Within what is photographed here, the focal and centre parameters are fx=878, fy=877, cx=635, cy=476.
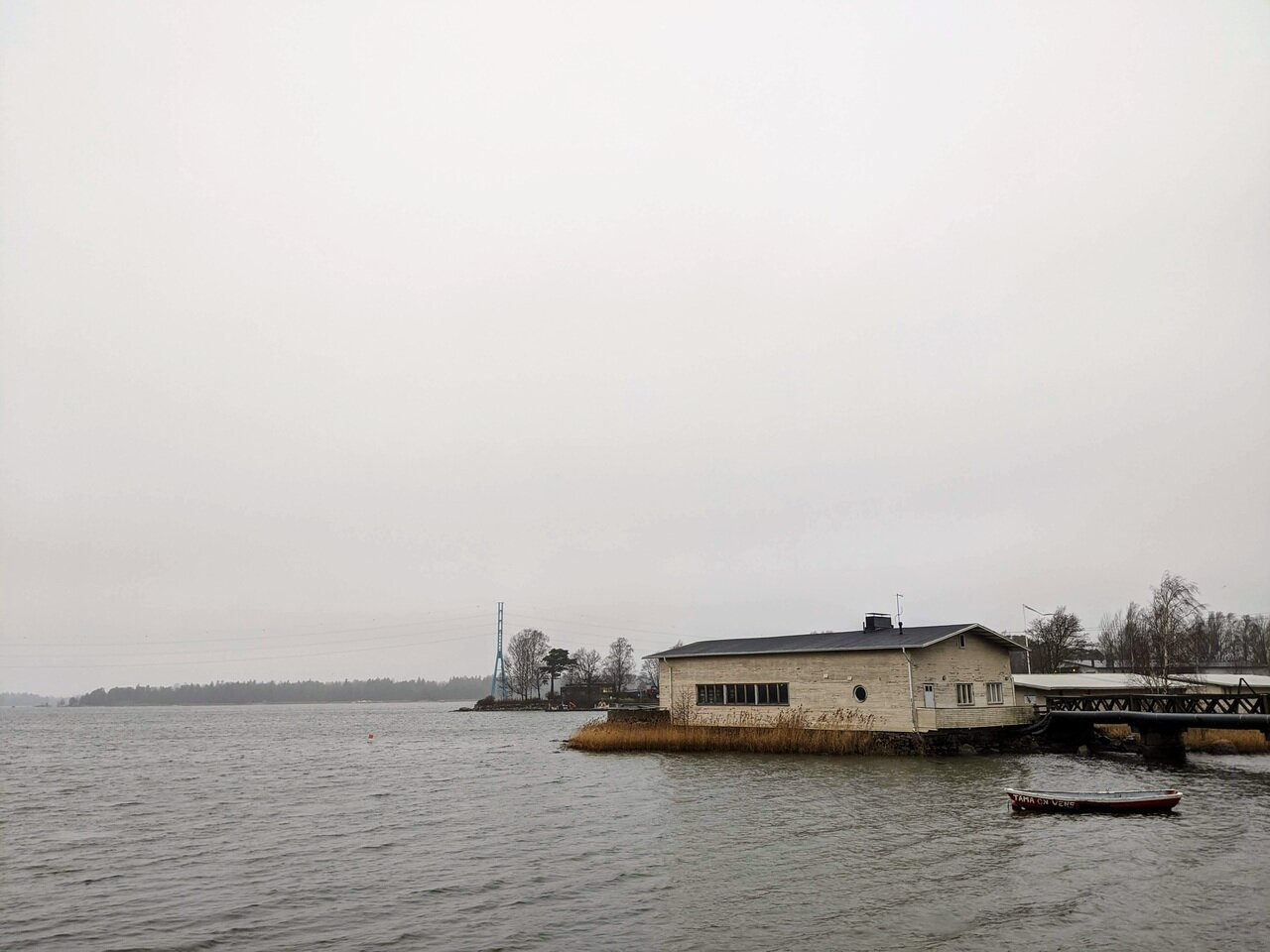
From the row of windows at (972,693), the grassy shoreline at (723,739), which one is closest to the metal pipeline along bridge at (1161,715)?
the row of windows at (972,693)

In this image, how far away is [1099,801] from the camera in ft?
79.2

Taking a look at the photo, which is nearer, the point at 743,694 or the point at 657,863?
the point at 657,863

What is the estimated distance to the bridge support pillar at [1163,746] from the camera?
123 feet

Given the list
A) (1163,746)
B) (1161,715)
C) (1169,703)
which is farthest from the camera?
(1169,703)

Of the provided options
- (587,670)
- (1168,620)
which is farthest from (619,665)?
(1168,620)

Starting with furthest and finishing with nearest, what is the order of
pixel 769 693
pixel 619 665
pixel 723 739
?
pixel 619 665, pixel 769 693, pixel 723 739

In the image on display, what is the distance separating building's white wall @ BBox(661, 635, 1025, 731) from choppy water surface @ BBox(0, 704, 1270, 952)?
3928 mm

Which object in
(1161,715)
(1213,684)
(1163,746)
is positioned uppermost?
(1213,684)

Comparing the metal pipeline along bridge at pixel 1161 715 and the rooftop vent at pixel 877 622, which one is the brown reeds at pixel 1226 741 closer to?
the metal pipeline along bridge at pixel 1161 715

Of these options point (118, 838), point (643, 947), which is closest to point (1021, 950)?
point (643, 947)

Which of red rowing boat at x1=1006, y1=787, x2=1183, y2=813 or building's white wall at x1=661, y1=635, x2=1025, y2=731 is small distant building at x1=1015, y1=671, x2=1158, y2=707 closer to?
building's white wall at x1=661, y1=635, x2=1025, y2=731

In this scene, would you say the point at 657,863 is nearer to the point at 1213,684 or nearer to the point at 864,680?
the point at 864,680

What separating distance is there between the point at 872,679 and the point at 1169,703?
12811 mm

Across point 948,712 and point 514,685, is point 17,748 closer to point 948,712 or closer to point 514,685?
point 948,712
